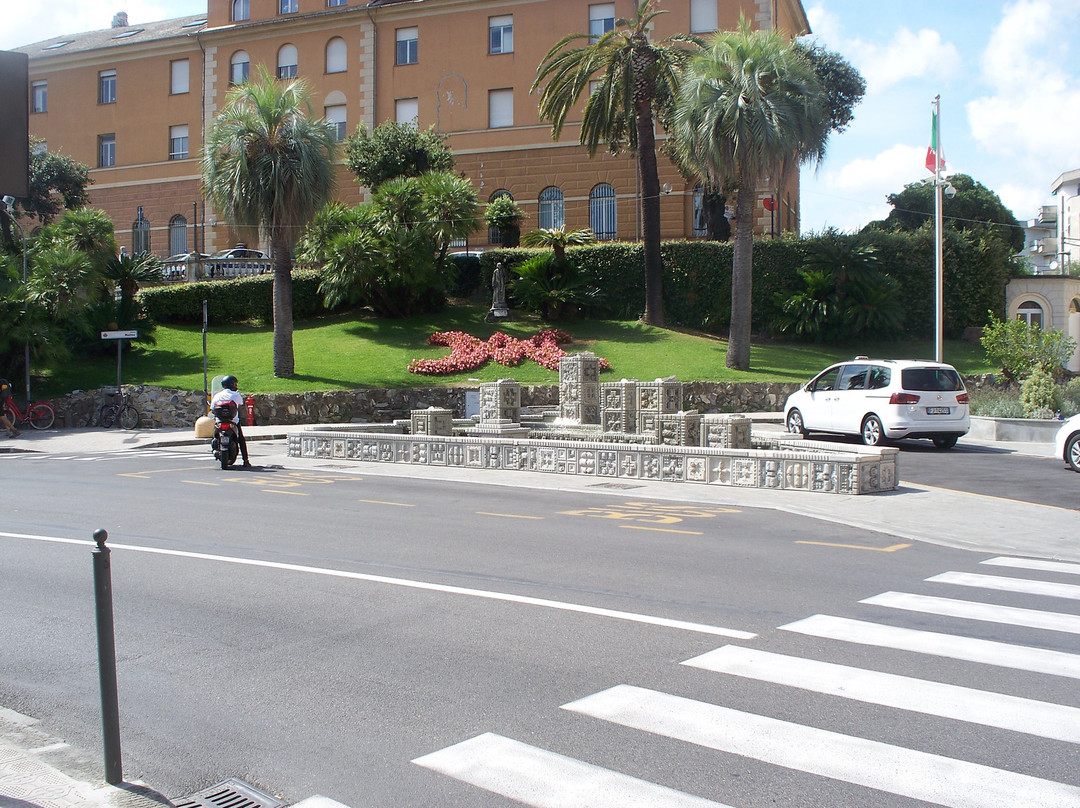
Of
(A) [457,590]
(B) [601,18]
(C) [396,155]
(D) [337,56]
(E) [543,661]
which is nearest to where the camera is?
(E) [543,661]

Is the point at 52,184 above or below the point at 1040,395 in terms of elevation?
above

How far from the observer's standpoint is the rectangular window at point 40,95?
55.1 meters

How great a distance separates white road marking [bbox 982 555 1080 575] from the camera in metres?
8.58

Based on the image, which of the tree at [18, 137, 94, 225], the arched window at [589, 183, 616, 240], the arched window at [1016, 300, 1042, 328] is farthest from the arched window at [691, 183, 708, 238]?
the tree at [18, 137, 94, 225]

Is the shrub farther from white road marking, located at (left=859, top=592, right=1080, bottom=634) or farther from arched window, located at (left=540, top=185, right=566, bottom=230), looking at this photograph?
arched window, located at (left=540, top=185, right=566, bottom=230)

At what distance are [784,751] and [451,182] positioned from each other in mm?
33514

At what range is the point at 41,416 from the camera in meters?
27.2

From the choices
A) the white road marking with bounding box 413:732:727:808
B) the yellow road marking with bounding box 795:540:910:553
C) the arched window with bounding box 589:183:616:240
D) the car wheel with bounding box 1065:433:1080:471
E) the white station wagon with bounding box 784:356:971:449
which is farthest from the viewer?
the arched window with bounding box 589:183:616:240

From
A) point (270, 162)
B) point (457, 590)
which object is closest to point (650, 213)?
point (270, 162)

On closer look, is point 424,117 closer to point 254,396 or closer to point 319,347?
point 319,347

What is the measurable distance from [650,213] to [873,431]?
17.2 meters

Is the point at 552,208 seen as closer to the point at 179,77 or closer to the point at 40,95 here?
the point at 179,77

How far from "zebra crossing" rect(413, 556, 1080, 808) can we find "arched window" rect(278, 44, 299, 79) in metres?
50.3

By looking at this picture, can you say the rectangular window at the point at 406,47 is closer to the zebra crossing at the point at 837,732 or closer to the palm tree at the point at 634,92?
the palm tree at the point at 634,92
